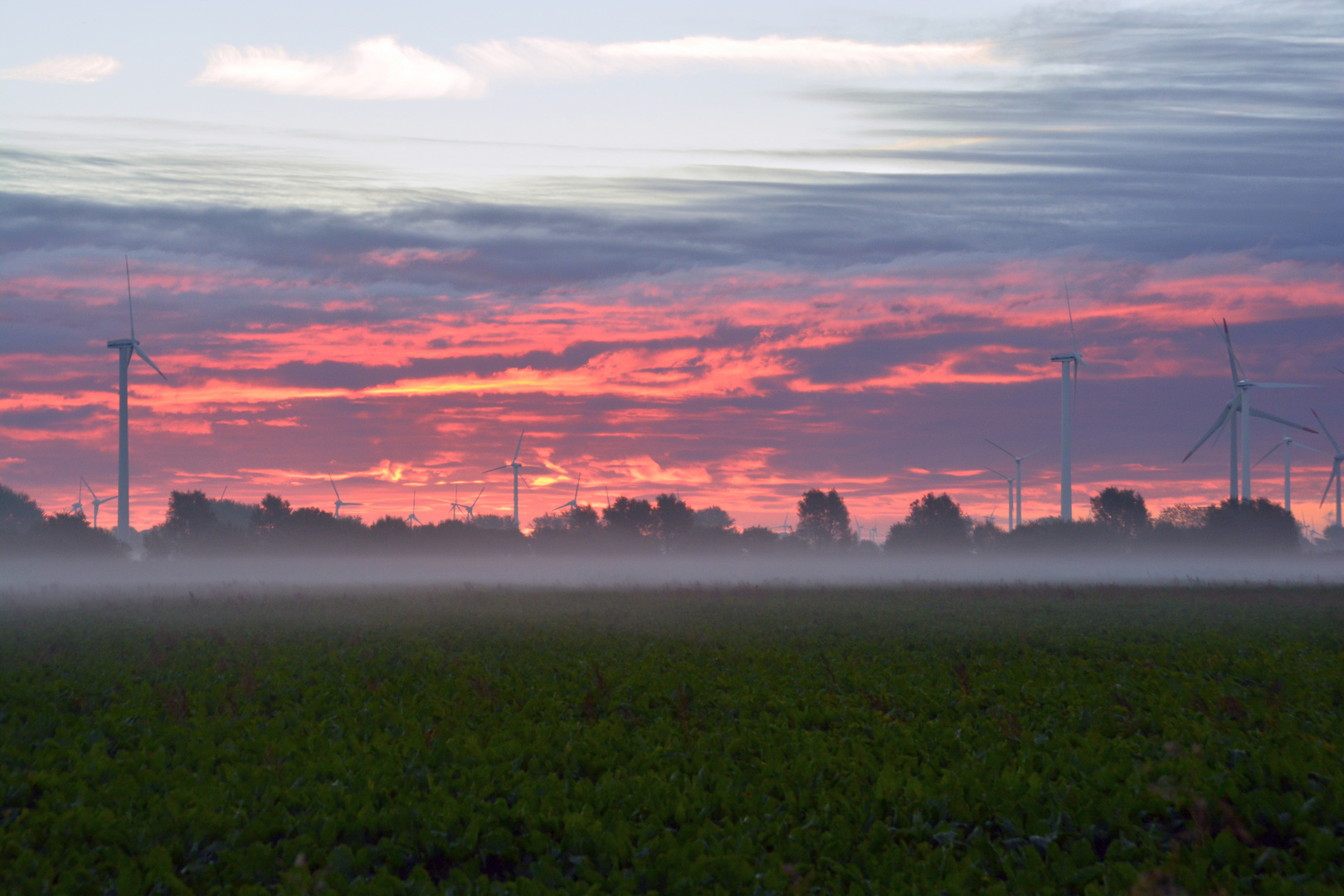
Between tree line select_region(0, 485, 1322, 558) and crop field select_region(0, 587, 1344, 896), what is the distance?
384 ft

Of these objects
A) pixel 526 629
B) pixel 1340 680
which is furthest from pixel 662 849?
pixel 526 629

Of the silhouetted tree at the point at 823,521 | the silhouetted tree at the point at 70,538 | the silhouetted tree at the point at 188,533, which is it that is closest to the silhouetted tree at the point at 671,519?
the silhouetted tree at the point at 823,521

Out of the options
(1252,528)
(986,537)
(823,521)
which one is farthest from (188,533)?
(1252,528)

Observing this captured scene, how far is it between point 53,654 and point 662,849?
2696 centimetres

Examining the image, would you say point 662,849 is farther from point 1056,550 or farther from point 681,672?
point 1056,550

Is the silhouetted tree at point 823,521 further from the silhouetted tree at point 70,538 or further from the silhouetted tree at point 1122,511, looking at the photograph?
the silhouetted tree at point 70,538

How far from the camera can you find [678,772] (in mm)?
13773

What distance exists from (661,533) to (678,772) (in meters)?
151

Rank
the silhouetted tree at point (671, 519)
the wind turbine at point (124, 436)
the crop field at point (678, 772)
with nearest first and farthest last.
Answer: the crop field at point (678, 772), the wind turbine at point (124, 436), the silhouetted tree at point (671, 519)

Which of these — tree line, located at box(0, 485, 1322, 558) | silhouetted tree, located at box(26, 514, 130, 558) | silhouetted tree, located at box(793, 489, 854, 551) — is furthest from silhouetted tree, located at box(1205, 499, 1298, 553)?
silhouetted tree, located at box(26, 514, 130, 558)

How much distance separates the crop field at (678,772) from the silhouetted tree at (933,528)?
144649mm

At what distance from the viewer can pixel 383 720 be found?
18.0 metres

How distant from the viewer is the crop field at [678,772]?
34.7ft

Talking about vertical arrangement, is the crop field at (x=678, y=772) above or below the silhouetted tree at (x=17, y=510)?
below
